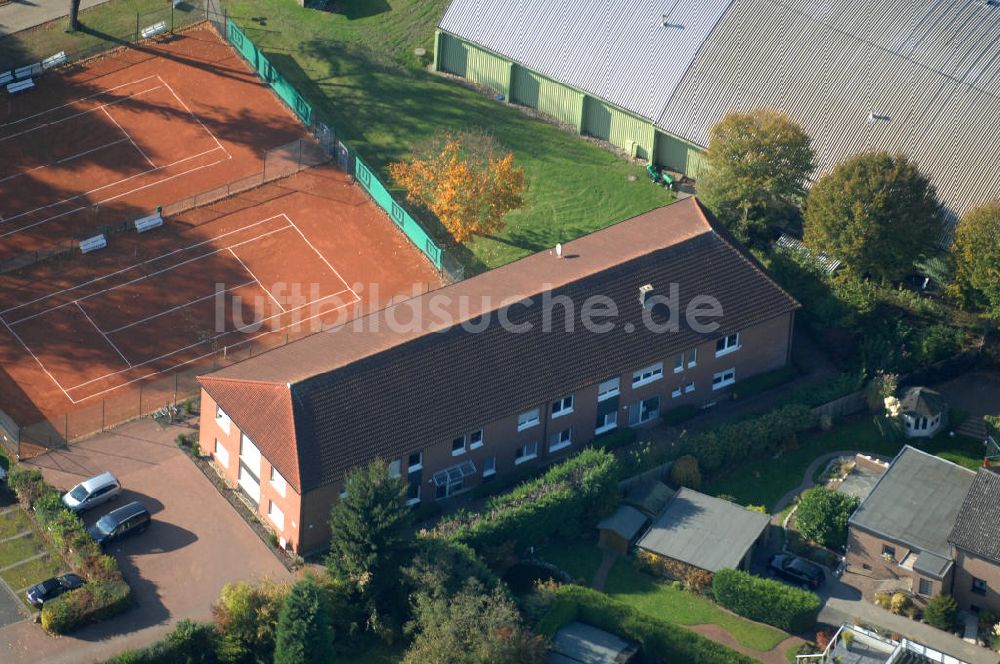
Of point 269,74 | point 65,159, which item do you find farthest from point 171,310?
point 269,74

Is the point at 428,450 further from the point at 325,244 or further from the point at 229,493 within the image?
the point at 325,244

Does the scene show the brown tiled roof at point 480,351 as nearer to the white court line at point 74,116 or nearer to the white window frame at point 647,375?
the white window frame at point 647,375

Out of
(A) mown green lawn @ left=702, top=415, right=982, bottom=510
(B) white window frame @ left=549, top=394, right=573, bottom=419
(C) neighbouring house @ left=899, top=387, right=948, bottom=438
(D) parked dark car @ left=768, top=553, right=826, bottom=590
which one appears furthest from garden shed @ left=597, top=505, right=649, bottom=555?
(C) neighbouring house @ left=899, top=387, right=948, bottom=438

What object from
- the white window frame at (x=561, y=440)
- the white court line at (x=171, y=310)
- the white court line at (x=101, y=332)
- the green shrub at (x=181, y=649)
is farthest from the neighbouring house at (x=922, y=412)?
the white court line at (x=101, y=332)

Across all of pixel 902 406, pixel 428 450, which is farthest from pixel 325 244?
pixel 902 406

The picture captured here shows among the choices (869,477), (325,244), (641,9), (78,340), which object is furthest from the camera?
(641,9)

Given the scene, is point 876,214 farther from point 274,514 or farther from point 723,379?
point 274,514

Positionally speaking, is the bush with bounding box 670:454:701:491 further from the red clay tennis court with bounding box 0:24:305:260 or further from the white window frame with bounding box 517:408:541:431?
the red clay tennis court with bounding box 0:24:305:260
